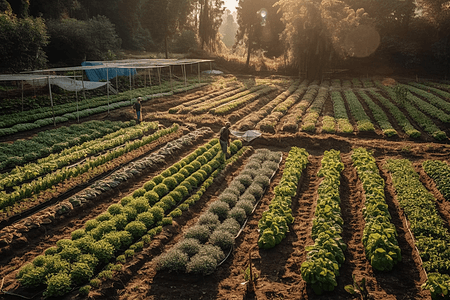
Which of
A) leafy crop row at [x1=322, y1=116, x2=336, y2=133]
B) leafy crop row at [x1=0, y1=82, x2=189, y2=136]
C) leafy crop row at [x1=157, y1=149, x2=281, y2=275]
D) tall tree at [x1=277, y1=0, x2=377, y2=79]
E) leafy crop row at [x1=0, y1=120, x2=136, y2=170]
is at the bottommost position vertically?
leafy crop row at [x1=157, y1=149, x2=281, y2=275]

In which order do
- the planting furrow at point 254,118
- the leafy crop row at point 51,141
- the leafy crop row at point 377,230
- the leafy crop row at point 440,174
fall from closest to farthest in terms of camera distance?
the leafy crop row at point 377,230 → the leafy crop row at point 440,174 → the leafy crop row at point 51,141 → the planting furrow at point 254,118

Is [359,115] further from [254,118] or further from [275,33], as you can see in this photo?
[275,33]

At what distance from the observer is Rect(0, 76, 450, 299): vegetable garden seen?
7605 millimetres

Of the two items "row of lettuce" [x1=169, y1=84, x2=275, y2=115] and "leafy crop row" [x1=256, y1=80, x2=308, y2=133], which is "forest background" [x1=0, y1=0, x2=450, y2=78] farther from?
"leafy crop row" [x1=256, y1=80, x2=308, y2=133]

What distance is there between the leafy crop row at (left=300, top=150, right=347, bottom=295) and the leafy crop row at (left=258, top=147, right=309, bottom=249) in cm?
90

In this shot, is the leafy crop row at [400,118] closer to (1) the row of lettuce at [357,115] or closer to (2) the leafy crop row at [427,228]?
(1) the row of lettuce at [357,115]

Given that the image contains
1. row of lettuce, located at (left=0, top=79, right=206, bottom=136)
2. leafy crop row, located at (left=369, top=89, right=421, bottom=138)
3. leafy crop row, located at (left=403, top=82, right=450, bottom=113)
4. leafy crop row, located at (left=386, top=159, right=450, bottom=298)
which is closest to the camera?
leafy crop row, located at (left=386, top=159, right=450, bottom=298)

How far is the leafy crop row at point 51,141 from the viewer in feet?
49.4

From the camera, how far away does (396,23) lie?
51188 mm

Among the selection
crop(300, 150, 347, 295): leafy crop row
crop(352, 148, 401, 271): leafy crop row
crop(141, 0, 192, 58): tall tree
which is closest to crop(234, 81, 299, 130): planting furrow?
crop(352, 148, 401, 271): leafy crop row

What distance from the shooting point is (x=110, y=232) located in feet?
29.8

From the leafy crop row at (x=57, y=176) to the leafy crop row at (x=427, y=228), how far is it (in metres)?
12.4

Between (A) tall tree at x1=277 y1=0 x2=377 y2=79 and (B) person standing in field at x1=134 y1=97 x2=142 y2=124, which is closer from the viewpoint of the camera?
(B) person standing in field at x1=134 y1=97 x2=142 y2=124

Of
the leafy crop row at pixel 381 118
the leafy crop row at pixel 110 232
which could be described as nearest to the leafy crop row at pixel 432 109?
the leafy crop row at pixel 381 118
